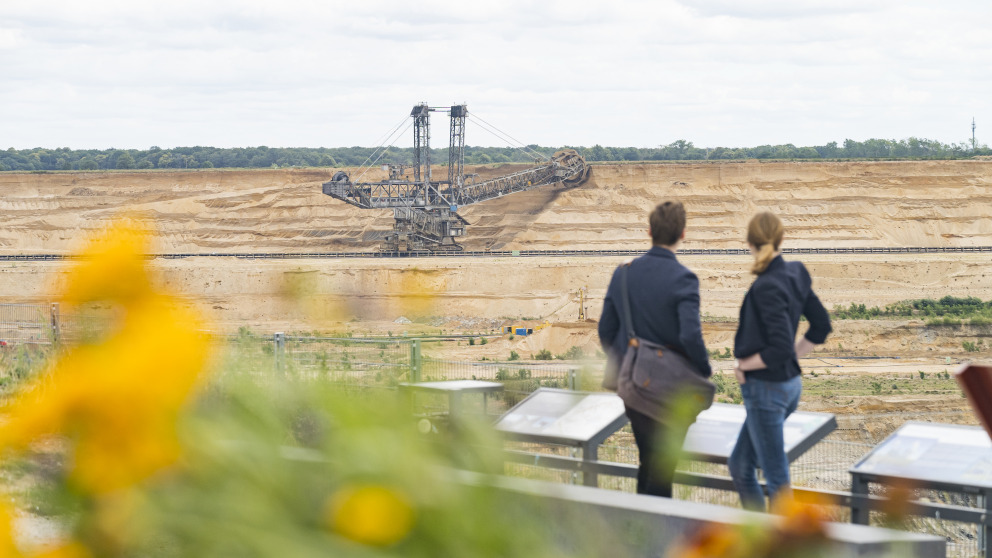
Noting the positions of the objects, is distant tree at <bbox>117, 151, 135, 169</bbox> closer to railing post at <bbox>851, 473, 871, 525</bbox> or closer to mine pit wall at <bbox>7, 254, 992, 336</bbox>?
mine pit wall at <bbox>7, 254, 992, 336</bbox>

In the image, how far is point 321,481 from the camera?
3.47 ft

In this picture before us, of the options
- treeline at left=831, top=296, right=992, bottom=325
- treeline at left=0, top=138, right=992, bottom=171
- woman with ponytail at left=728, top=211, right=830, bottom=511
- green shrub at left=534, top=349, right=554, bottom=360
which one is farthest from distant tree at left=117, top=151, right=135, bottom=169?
woman with ponytail at left=728, top=211, right=830, bottom=511

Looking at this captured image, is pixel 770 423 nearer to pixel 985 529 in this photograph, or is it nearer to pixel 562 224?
pixel 985 529

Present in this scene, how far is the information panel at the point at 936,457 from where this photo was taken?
4.46m

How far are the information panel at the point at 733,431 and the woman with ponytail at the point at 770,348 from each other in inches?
13.5

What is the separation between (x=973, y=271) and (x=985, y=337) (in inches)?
463

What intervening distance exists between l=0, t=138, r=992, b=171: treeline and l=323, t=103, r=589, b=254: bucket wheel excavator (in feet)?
105

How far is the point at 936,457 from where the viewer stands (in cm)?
464

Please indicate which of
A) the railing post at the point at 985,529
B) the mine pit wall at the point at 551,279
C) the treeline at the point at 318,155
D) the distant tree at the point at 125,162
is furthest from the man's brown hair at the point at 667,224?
the distant tree at the point at 125,162

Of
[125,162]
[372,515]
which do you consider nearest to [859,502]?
[372,515]

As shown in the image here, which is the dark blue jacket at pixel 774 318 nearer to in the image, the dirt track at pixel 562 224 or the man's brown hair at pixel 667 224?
the man's brown hair at pixel 667 224

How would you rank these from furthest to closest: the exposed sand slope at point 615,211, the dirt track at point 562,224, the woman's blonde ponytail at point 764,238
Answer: the exposed sand slope at point 615,211, the dirt track at point 562,224, the woman's blonde ponytail at point 764,238

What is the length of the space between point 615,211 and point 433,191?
11316 mm

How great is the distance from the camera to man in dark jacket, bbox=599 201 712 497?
438 cm
